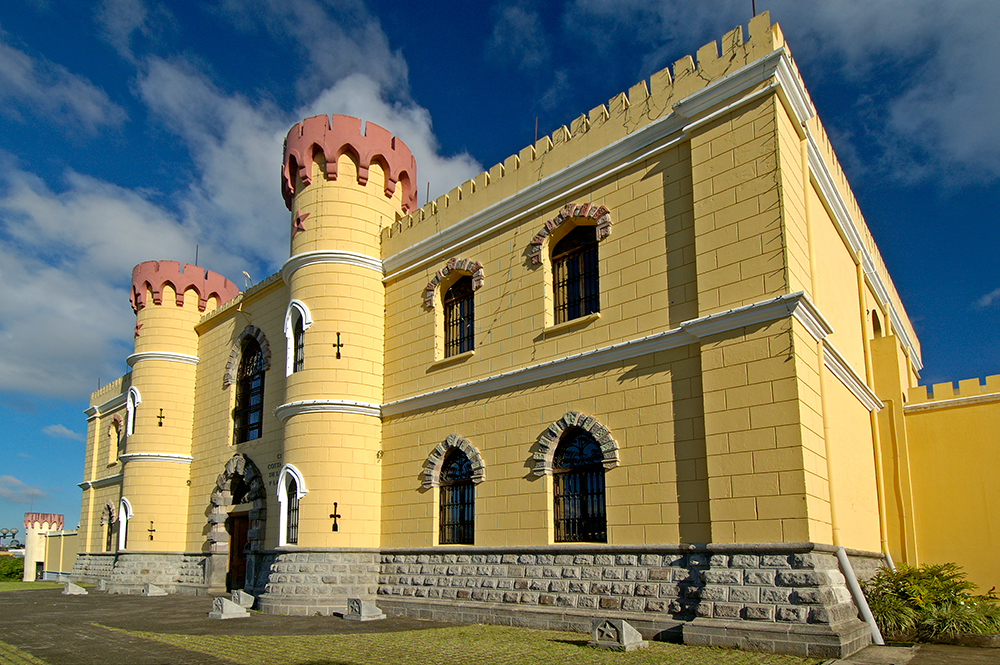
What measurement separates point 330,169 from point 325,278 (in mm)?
2676

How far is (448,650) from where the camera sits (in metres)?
9.81

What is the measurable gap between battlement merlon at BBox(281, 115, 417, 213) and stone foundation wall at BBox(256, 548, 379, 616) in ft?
28.5

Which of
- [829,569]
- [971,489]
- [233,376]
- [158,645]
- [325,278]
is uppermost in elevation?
[325,278]

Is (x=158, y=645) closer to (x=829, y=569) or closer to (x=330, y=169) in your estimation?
(x=829, y=569)

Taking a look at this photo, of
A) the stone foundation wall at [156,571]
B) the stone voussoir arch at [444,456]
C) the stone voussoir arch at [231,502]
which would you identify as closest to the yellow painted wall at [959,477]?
the stone voussoir arch at [444,456]

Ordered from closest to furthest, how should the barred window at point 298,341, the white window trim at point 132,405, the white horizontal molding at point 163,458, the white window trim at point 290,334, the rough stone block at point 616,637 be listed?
the rough stone block at point 616,637, the barred window at point 298,341, the white window trim at point 290,334, the white horizontal molding at point 163,458, the white window trim at point 132,405

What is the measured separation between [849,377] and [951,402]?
3080 mm

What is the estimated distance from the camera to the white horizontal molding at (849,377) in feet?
37.9

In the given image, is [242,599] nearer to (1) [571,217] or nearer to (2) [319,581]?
(2) [319,581]

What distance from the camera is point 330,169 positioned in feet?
57.3

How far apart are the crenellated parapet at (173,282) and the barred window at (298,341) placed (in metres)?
8.53

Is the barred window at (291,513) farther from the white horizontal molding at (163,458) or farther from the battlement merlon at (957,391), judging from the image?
the battlement merlon at (957,391)

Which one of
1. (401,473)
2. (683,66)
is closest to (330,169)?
(401,473)

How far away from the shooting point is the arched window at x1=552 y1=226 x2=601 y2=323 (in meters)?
13.1
